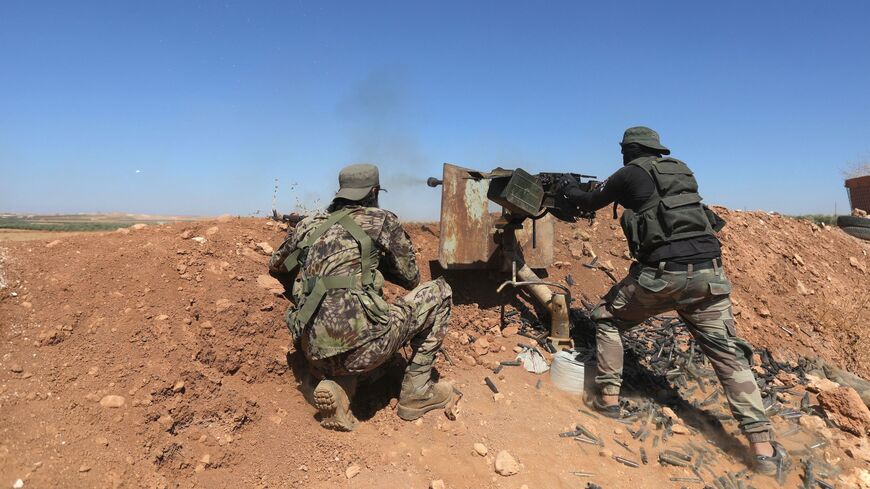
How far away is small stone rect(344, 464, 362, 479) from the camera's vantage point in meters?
3.14

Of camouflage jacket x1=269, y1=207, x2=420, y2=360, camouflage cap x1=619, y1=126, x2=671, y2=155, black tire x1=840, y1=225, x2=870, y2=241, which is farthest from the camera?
black tire x1=840, y1=225, x2=870, y2=241

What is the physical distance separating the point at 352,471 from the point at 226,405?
107cm

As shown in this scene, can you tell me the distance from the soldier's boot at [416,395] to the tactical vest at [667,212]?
6.42 feet

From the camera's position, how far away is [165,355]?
3504 mm

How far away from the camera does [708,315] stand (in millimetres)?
3646

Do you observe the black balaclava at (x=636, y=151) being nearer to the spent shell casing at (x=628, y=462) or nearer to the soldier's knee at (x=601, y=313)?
the soldier's knee at (x=601, y=313)

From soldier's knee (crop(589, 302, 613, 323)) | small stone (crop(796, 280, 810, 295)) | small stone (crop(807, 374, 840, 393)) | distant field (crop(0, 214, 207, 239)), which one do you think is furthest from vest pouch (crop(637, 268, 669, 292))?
distant field (crop(0, 214, 207, 239))

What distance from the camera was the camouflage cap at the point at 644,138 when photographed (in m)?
3.89

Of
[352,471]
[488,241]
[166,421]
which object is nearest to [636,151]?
[488,241]

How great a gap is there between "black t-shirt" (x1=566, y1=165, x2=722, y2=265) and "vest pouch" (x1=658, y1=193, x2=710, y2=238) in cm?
7

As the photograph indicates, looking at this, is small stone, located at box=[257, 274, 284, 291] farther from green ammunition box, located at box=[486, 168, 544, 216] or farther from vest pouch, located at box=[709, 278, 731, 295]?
vest pouch, located at box=[709, 278, 731, 295]

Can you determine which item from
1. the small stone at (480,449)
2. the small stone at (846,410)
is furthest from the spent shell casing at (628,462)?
the small stone at (846,410)

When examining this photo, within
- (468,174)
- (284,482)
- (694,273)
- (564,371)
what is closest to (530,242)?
(468,174)

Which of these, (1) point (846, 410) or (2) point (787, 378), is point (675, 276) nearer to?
(1) point (846, 410)
